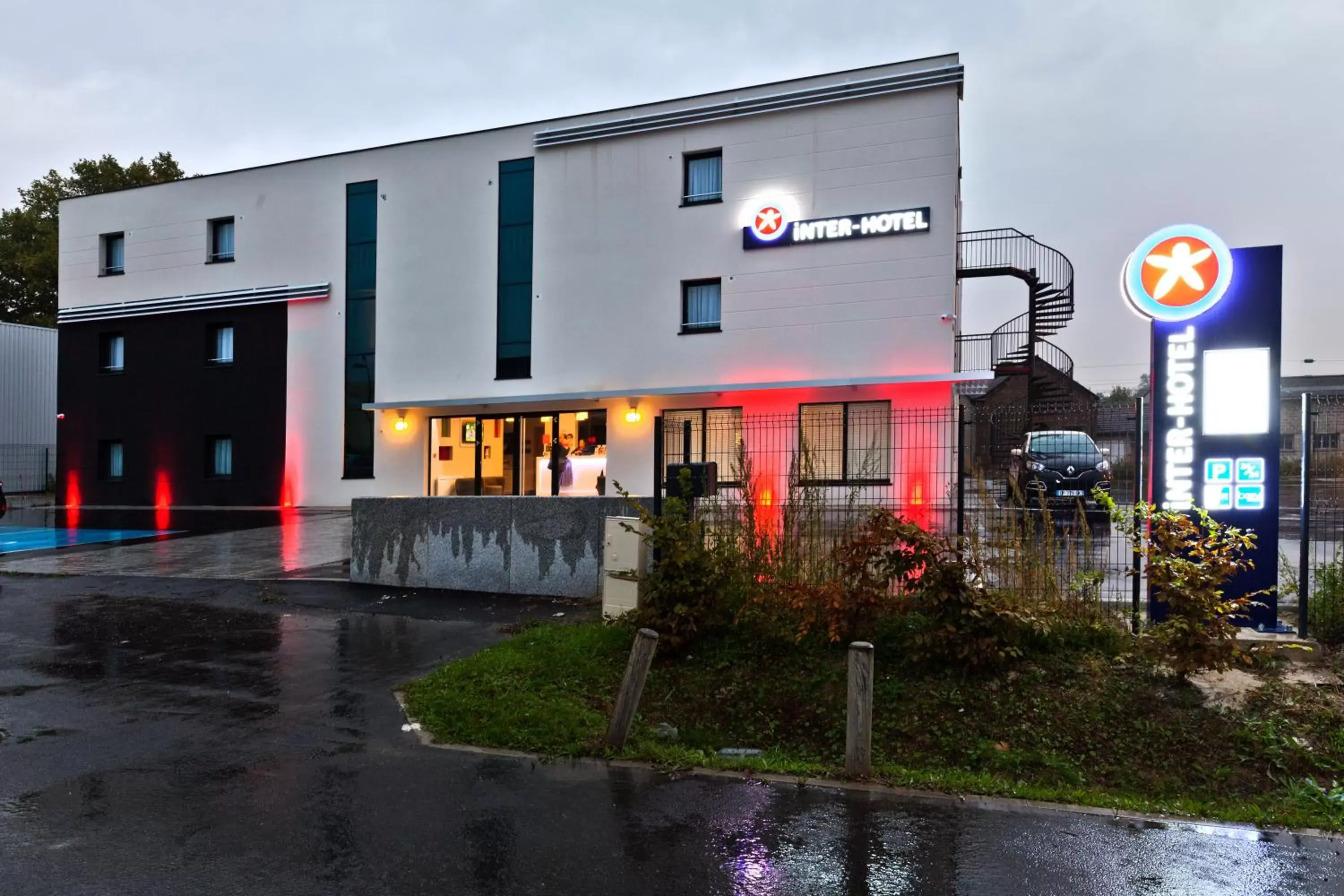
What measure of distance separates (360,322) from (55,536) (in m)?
9.24

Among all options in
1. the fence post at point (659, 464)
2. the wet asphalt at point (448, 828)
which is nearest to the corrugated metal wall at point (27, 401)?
the wet asphalt at point (448, 828)

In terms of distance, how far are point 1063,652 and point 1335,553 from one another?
10.9 feet

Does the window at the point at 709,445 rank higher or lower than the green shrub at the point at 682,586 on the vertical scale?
higher

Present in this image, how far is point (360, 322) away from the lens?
2452cm

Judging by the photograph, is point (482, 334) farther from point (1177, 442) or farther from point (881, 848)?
point (881, 848)

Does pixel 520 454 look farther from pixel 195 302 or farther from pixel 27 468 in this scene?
pixel 27 468

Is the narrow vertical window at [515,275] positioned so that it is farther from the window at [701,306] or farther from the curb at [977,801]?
the curb at [977,801]

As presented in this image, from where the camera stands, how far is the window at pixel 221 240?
2658 cm

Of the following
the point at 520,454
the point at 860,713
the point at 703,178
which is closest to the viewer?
the point at 860,713

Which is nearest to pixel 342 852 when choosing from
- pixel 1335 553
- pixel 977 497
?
pixel 977 497

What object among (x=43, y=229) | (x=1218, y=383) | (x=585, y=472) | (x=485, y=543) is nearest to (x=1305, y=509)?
(x=1218, y=383)

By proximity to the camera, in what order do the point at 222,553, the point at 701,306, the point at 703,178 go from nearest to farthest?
the point at 222,553
the point at 701,306
the point at 703,178

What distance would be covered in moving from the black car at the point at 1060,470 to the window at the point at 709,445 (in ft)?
8.84

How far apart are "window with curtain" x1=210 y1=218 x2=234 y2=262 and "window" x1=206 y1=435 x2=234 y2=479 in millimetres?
5608
